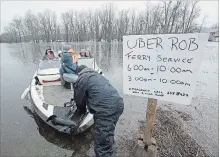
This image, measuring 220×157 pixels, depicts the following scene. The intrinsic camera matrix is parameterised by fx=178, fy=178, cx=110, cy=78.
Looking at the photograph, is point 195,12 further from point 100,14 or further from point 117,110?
point 117,110

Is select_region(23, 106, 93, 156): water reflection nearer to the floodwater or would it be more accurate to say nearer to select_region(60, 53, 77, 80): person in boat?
the floodwater

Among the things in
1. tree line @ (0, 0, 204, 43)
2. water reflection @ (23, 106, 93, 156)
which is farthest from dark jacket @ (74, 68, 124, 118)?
tree line @ (0, 0, 204, 43)

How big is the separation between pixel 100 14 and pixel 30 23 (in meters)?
29.3

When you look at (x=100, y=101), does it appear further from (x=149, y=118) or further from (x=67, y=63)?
(x=67, y=63)

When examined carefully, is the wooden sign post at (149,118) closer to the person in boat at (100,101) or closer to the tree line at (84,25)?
the person in boat at (100,101)

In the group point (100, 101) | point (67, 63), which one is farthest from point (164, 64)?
point (67, 63)

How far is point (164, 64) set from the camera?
8.07 ft

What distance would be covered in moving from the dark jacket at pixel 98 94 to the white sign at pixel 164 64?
33cm

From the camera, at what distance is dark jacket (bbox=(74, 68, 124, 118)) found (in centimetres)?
263

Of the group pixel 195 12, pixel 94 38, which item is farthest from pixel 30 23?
pixel 195 12

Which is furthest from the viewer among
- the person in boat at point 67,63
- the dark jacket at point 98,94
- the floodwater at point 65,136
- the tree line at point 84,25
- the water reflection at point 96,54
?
the tree line at point 84,25

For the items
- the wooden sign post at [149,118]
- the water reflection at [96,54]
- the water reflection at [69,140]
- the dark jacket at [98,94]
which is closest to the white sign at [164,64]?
the wooden sign post at [149,118]

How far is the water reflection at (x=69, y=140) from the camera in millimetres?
3862

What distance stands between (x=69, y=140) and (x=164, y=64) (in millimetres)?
2892
